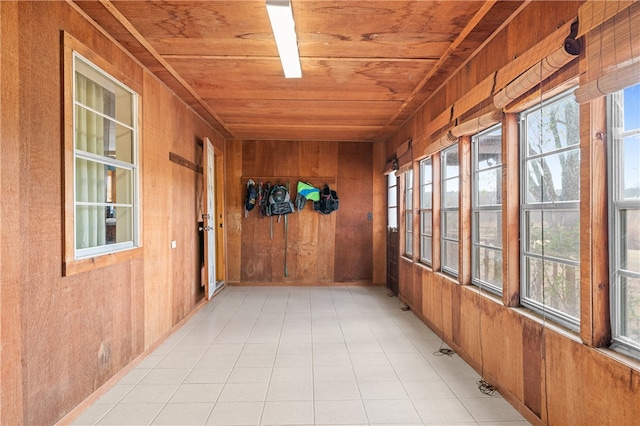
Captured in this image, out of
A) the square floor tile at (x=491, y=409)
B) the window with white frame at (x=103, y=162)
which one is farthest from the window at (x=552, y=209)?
the window with white frame at (x=103, y=162)

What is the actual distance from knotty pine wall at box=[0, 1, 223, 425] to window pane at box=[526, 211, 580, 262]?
117 inches

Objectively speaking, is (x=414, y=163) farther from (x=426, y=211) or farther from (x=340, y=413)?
(x=340, y=413)

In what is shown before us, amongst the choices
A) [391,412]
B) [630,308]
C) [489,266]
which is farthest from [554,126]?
[391,412]

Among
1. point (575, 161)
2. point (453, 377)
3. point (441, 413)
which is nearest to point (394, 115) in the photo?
point (575, 161)

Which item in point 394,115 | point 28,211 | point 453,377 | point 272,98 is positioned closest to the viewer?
point 28,211

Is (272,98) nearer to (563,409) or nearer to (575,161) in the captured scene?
(575,161)

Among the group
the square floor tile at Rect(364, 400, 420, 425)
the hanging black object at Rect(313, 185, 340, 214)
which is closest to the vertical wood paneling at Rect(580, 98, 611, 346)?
the square floor tile at Rect(364, 400, 420, 425)

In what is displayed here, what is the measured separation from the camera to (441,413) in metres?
2.32

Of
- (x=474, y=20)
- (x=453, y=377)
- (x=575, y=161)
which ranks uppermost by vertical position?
(x=474, y=20)

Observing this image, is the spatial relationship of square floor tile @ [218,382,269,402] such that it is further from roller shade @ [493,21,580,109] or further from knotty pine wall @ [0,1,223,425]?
roller shade @ [493,21,580,109]

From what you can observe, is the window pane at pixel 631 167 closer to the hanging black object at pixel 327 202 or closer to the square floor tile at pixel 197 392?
the square floor tile at pixel 197 392

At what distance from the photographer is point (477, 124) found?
9.20 ft

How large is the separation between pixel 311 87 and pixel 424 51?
126 cm

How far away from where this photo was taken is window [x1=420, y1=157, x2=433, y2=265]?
4453 mm
